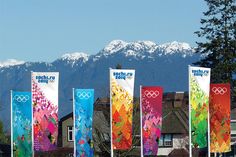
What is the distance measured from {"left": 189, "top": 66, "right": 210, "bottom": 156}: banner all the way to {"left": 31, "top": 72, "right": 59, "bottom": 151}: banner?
692 cm

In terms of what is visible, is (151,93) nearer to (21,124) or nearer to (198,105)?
(198,105)

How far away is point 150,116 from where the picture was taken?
4494cm

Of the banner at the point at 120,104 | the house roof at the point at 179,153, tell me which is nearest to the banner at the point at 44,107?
the banner at the point at 120,104

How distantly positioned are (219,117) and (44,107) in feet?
30.2

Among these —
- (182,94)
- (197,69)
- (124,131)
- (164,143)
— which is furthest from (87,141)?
(182,94)

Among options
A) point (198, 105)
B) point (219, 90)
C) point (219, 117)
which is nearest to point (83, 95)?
point (198, 105)

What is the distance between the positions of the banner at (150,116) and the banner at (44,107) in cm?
453

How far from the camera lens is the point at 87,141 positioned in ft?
149

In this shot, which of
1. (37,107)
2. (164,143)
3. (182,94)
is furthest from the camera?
(182,94)

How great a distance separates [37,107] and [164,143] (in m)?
53.3

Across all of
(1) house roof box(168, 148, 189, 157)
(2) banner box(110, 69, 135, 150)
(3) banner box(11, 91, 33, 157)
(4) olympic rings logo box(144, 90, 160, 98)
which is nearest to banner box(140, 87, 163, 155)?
(4) olympic rings logo box(144, 90, 160, 98)

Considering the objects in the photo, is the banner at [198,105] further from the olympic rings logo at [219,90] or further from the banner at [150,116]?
the banner at [150,116]

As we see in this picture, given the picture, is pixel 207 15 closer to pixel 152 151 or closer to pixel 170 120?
pixel 170 120

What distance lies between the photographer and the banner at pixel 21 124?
4453 cm
